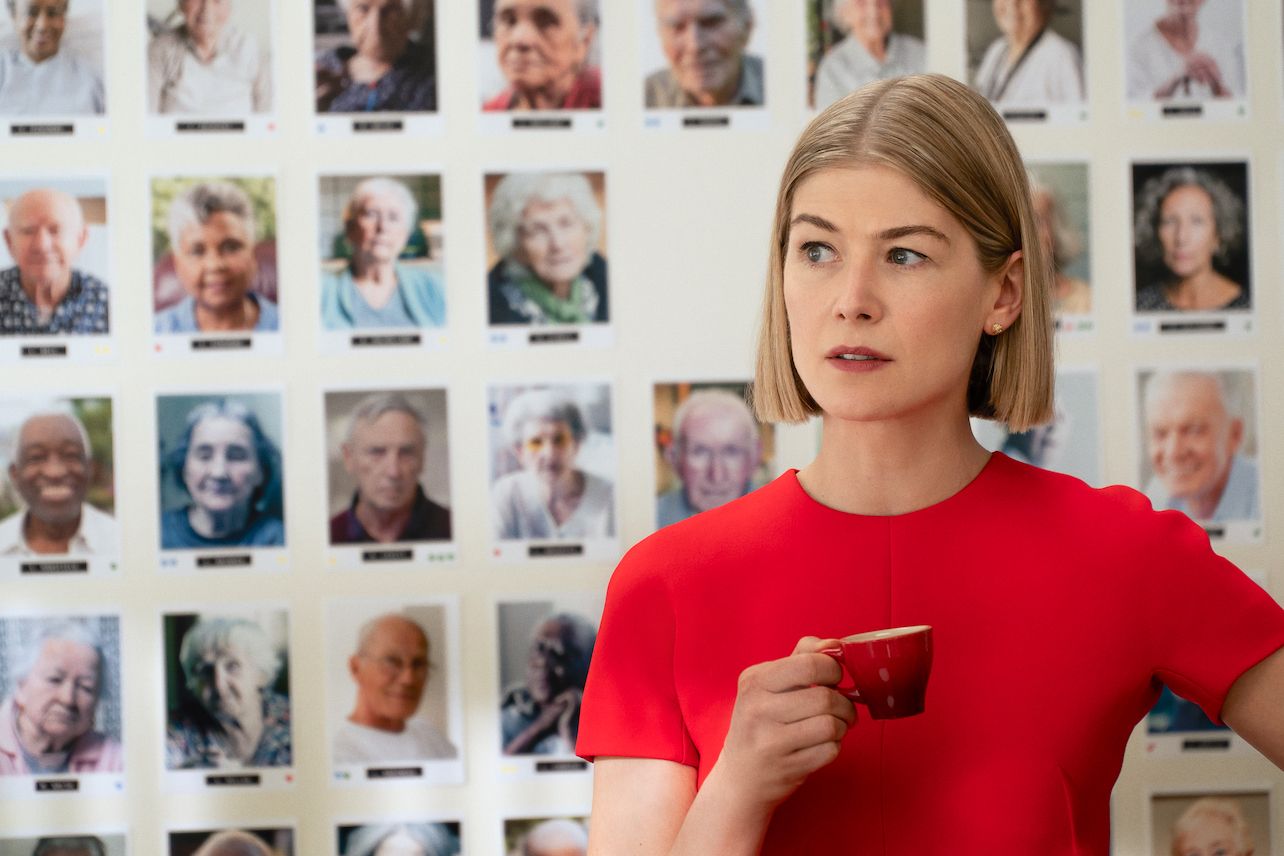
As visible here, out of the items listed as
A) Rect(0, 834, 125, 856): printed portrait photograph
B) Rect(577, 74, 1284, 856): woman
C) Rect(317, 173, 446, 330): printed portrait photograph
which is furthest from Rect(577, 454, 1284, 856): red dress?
Rect(0, 834, 125, 856): printed portrait photograph

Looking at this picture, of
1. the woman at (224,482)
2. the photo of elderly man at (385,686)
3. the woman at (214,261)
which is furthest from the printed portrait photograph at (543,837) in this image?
the woman at (214,261)

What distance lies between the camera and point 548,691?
194cm

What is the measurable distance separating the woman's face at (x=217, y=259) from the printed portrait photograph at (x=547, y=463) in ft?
1.32

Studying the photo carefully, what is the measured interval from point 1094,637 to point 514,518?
1.08 m

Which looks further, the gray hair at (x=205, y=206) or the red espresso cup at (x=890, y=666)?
the gray hair at (x=205, y=206)

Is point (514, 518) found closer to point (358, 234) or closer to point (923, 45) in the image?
point (358, 234)

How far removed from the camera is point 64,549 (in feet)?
6.30

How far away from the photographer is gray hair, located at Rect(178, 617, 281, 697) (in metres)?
1.92

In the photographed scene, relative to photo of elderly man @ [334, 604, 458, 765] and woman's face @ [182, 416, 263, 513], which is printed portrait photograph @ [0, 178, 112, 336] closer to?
woman's face @ [182, 416, 263, 513]

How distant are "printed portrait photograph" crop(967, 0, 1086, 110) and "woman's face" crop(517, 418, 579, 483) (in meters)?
0.80

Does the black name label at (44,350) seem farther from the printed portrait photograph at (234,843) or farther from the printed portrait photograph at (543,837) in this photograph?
the printed portrait photograph at (543,837)

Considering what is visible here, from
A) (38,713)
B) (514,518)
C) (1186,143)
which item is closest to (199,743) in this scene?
(38,713)

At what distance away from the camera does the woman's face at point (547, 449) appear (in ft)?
6.36

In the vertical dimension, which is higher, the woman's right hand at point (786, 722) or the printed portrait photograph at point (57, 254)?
the printed portrait photograph at point (57, 254)
